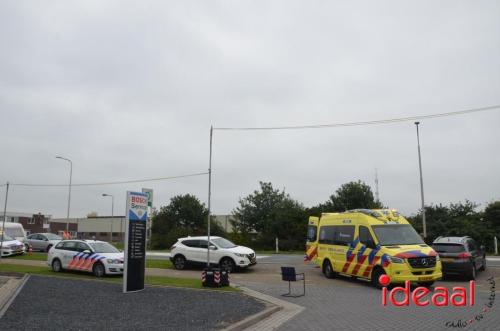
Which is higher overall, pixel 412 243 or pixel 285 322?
A: pixel 412 243

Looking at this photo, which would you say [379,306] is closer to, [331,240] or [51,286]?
[331,240]

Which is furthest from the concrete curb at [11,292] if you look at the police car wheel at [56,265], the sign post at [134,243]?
the sign post at [134,243]

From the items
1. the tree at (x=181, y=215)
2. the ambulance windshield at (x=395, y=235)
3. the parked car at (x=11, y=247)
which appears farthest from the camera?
the tree at (x=181, y=215)

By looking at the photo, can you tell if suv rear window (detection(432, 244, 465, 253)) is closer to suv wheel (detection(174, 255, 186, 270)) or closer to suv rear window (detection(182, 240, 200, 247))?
suv rear window (detection(182, 240, 200, 247))

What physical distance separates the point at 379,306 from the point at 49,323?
26.6ft

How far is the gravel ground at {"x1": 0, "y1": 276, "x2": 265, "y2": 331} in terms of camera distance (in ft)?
31.2

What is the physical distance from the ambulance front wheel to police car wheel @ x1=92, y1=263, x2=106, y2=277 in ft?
30.1

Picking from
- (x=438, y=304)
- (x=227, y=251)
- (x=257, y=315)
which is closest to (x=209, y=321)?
(x=257, y=315)

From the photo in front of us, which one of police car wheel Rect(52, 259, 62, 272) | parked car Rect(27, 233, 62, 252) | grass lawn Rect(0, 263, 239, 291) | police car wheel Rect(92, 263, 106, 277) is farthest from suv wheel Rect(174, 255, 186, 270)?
parked car Rect(27, 233, 62, 252)

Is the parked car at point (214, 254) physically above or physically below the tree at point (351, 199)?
below

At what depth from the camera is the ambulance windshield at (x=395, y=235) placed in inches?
650

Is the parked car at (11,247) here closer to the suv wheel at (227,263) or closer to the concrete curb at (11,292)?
the concrete curb at (11,292)

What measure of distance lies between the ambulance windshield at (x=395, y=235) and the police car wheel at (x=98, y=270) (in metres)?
11.1

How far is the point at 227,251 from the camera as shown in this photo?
2180 cm
